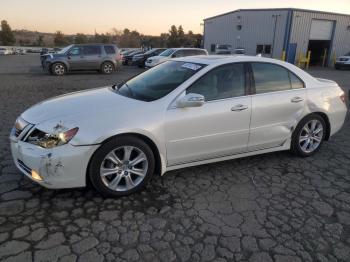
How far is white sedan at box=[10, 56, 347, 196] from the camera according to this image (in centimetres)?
327

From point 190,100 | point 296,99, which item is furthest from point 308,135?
point 190,100

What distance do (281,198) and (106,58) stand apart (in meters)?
16.0

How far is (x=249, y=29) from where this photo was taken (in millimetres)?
32375

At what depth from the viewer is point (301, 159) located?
16.0ft

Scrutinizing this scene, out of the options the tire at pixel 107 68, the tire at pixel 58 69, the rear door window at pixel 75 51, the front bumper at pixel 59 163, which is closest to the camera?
the front bumper at pixel 59 163

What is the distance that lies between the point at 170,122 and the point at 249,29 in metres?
31.5

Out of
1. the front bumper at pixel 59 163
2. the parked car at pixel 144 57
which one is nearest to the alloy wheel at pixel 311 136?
the front bumper at pixel 59 163

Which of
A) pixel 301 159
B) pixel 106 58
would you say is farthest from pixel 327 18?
pixel 301 159

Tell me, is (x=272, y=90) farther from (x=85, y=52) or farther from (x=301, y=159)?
(x=85, y=52)

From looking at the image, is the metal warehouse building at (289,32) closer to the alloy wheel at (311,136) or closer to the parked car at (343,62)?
the parked car at (343,62)

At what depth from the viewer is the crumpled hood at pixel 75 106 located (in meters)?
3.47

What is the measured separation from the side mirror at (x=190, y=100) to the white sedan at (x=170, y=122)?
12 mm

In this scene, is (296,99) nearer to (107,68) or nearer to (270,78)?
(270,78)

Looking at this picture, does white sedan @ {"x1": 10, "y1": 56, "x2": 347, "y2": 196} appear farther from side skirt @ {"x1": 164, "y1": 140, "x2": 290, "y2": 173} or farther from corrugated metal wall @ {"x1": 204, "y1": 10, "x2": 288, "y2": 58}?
corrugated metal wall @ {"x1": 204, "y1": 10, "x2": 288, "y2": 58}
